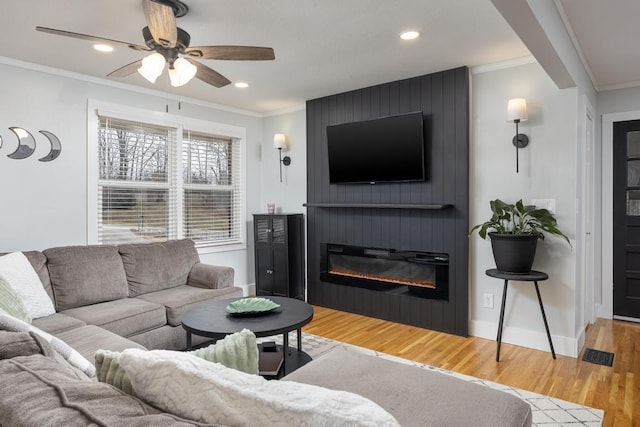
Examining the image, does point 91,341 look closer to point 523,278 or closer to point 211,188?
point 211,188

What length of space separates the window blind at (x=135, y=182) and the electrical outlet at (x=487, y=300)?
11.0 feet

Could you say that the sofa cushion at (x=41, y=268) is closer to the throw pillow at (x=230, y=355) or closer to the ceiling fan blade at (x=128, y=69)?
the ceiling fan blade at (x=128, y=69)

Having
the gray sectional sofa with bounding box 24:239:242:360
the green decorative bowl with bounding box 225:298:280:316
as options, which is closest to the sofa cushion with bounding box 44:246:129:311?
the gray sectional sofa with bounding box 24:239:242:360

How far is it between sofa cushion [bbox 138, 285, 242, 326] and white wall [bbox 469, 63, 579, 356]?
2320mm

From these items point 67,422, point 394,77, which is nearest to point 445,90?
point 394,77

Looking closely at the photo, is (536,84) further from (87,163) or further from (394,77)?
(87,163)

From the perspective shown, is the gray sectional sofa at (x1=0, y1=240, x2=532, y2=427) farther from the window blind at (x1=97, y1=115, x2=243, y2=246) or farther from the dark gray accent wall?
the dark gray accent wall

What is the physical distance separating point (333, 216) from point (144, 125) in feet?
7.55

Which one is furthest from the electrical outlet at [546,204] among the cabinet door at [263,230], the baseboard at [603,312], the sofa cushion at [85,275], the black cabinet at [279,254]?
the sofa cushion at [85,275]

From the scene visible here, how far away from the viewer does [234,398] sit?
794 millimetres

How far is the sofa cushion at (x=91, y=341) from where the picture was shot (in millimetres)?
2181

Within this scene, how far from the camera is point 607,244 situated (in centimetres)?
422

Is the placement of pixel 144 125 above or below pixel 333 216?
above

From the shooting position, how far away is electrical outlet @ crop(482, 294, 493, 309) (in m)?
3.60
